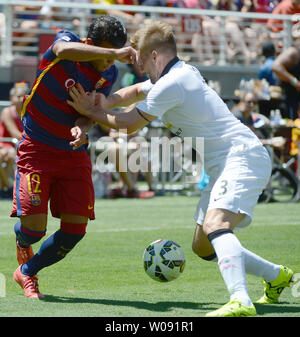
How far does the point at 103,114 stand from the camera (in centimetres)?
570

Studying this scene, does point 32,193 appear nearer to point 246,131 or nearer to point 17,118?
point 246,131

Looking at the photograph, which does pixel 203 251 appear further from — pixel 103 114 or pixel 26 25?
pixel 26 25

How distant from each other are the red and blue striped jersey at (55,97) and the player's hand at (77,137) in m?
0.29

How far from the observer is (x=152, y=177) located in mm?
14938

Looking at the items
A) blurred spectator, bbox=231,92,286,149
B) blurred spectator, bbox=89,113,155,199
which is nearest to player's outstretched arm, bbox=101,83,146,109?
blurred spectator, bbox=231,92,286,149

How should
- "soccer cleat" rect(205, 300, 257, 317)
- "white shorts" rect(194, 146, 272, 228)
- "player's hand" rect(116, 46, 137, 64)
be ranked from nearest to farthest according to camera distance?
1. "soccer cleat" rect(205, 300, 257, 317)
2. "white shorts" rect(194, 146, 272, 228)
3. "player's hand" rect(116, 46, 137, 64)

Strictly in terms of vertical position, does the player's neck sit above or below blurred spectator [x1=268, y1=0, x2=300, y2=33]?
above

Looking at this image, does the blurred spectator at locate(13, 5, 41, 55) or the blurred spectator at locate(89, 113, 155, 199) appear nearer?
the blurred spectator at locate(89, 113, 155, 199)

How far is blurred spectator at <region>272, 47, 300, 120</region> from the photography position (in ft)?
48.5

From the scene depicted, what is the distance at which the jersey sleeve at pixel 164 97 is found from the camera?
5.39 meters

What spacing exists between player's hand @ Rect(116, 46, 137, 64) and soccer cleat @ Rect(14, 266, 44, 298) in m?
1.96

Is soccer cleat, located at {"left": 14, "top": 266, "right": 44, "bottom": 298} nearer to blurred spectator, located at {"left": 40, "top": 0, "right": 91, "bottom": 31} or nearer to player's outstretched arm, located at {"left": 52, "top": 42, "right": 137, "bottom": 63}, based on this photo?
player's outstretched arm, located at {"left": 52, "top": 42, "right": 137, "bottom": 63}

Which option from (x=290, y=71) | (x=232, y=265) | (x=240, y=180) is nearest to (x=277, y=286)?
(x=232, y=265)

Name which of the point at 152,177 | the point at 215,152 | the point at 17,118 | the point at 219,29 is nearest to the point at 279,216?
the point at 152,177
